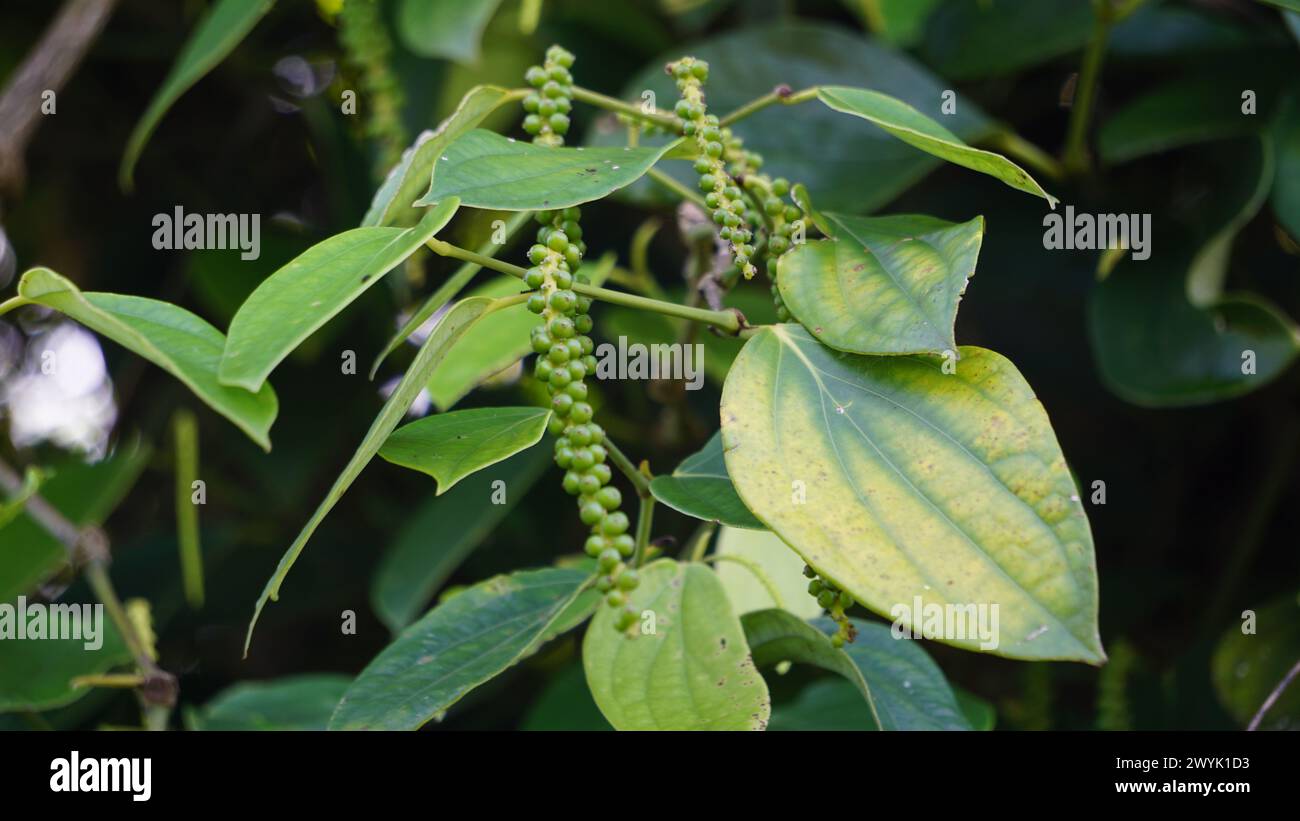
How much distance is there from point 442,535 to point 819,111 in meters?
0.46

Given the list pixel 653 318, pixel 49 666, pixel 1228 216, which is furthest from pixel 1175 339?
pixel 49 666

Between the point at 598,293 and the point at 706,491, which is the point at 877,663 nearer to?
the point at 706,491

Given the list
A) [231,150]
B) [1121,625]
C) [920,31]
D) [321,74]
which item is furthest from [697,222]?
[231,150]

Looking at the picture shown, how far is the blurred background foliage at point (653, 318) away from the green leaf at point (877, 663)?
3.3 inches

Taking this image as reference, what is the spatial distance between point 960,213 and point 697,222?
49 centimetres

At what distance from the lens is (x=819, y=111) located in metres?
0.91

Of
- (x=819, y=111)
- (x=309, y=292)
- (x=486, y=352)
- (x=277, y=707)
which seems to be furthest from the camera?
(x=819, y=111)

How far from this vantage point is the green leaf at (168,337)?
0.40 meters

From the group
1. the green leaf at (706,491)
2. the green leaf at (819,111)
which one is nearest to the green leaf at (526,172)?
the green leaf at (706,491)

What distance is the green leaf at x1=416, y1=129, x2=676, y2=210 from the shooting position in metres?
0.43

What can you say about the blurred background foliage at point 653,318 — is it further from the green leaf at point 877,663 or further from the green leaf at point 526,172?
the green leaf at point 526,172

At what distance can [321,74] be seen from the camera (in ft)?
4.09

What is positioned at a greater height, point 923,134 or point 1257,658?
point 923,134

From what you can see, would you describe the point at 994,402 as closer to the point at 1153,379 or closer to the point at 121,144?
the point at 1153,379
